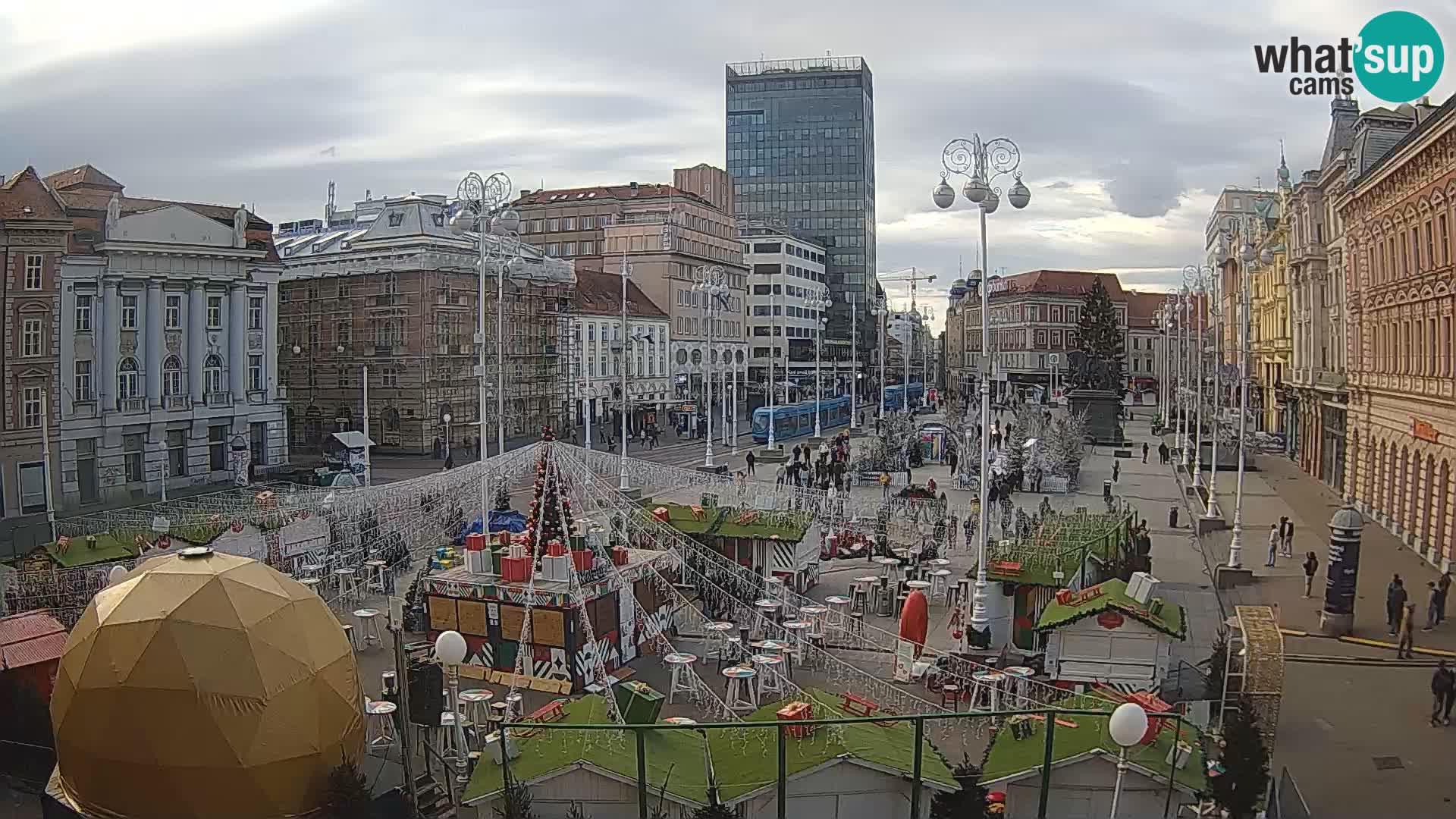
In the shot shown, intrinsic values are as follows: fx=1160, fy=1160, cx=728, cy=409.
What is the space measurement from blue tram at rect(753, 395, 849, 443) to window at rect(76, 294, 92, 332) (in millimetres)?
29447

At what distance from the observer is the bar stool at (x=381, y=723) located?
14492 mm

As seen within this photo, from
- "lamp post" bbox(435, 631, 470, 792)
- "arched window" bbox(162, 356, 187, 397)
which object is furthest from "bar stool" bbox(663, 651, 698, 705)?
"arched window" bbox(162, 356, 187, 397)

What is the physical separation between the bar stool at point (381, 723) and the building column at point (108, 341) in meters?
28.0

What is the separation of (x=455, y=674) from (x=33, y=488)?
27.5m

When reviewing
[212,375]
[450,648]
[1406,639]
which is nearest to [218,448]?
[212,375]

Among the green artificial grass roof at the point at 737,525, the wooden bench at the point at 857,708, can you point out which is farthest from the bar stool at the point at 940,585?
the wooden bench at the point at 857,708

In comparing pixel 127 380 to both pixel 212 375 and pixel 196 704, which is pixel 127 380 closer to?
pixel 212 375

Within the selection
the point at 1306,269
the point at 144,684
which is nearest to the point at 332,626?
the point at 144,684

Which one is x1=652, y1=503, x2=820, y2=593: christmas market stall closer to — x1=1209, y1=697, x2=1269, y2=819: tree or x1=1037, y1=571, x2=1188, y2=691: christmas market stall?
x1=1037, y1=571, x2=1188, y2=691: christmas market stall

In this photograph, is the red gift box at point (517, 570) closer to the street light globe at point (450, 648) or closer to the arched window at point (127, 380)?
the street light globe at point (450, 648)

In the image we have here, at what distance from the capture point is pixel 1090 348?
246 ft

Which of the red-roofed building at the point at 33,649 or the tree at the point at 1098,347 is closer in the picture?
the red-roofed building at the point at 33,649

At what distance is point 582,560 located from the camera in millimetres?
18297

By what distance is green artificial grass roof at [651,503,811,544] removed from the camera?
24.4 m
